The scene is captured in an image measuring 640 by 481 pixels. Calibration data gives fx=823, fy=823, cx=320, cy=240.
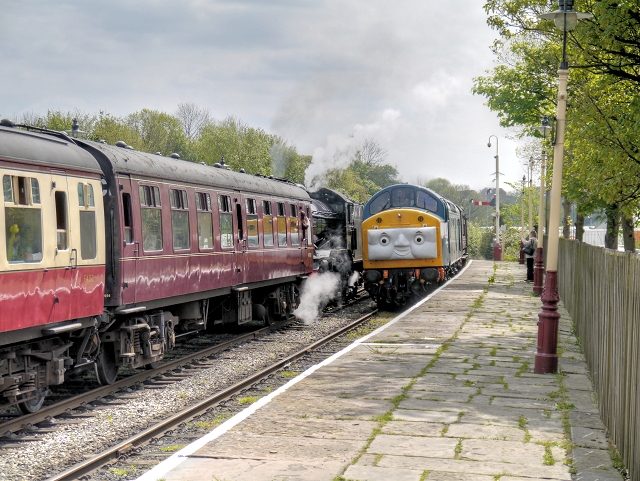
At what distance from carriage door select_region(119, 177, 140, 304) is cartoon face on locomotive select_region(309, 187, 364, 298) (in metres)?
→ 12.1

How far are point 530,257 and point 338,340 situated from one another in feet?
57.8

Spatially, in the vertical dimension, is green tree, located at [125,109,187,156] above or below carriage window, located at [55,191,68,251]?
above

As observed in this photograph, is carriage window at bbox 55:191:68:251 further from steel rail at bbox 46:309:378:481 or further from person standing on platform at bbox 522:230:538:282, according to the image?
person standing on platform at bbox 522:230:538:282

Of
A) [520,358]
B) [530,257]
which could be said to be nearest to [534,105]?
[530,257]

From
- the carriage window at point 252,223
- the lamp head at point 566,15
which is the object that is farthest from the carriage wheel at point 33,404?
the lamp head at point 566,15

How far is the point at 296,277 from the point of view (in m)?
20.8

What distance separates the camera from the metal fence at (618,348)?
6676 mm

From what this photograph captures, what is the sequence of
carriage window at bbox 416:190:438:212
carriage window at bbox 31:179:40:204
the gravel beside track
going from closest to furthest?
1. the gravel beside track
2. carriage window at bbox 31:179:40:204
3. carriage window at bbox 416:190:438:212

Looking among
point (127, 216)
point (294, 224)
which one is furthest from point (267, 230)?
point (127, 216)

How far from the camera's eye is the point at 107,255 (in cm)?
1108

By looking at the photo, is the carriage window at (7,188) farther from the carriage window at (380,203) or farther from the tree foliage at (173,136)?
the tree foliage at (173,136)

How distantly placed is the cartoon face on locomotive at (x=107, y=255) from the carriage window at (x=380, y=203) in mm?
6397

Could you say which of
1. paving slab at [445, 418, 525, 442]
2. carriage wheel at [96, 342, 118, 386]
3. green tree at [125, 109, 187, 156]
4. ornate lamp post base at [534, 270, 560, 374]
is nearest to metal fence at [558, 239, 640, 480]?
ornate lamp post base at [534, 270, 560, 374]

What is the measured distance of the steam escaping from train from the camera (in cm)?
2206
